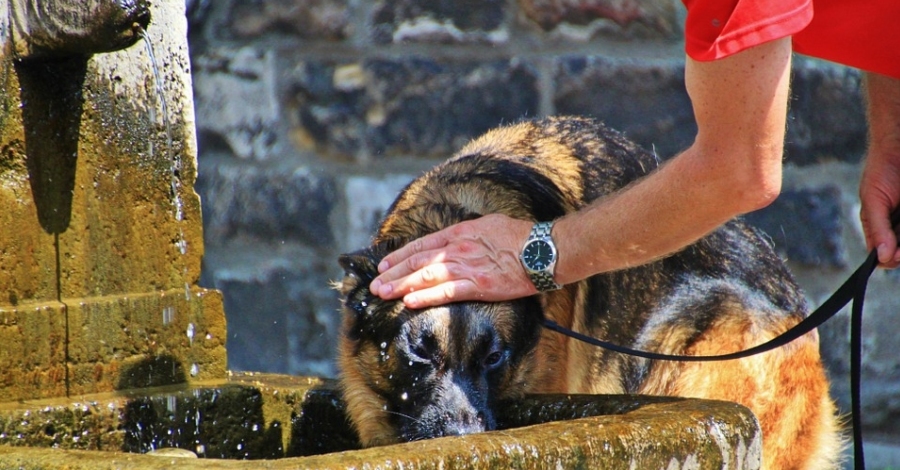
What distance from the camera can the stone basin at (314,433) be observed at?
1.95 meters

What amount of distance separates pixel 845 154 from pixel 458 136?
73.1 inches

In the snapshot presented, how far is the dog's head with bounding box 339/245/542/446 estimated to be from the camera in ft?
10.5

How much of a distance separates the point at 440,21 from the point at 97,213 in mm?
2347

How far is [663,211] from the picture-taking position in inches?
105

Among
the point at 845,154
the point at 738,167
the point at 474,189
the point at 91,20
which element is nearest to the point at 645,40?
the point at 845,154

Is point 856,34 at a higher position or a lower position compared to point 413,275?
higher

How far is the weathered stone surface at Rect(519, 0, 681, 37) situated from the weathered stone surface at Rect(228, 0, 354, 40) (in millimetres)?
856

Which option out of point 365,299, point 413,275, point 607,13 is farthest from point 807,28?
point 607,13

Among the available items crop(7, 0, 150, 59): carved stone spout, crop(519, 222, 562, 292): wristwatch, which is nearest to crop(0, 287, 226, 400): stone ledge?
crop(7, 0, 150, 59): carved stone spout

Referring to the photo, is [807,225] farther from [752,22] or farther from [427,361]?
[752,22]

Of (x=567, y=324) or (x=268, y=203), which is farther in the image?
(x=268, y=203)

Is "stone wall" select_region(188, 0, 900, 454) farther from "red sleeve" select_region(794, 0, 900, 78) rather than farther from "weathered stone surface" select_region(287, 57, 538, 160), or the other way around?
"red sleeve" select_region(794, 0, 900, 78)

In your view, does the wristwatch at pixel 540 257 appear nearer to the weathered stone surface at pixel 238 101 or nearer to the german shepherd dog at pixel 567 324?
the german shepherd dog at pixel 567 324

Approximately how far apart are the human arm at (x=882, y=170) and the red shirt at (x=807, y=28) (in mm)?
301
